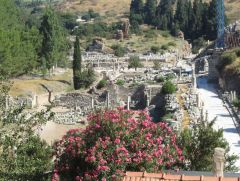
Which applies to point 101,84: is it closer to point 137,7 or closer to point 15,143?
point 15,143

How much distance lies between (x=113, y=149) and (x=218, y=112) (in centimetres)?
2492

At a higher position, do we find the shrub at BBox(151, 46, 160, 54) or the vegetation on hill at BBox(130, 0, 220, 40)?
the vegetation on hill at BBox(130, 0, 220, 40)

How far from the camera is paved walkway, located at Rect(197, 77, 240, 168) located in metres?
29.8

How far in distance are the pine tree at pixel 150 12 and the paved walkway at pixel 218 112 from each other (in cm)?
5410

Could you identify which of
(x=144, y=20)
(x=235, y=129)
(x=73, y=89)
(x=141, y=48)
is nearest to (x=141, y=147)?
(x=235, y=129)

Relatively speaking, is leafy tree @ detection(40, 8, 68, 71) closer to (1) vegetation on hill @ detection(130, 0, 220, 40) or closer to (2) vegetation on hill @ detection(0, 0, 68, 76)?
(2) vegetation on hill @ detection(0, 0, 68, 76)

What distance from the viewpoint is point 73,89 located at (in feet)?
198

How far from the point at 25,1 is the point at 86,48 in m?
96.7

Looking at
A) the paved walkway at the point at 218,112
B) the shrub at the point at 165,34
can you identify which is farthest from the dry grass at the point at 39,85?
the shrub at the point at 165,34

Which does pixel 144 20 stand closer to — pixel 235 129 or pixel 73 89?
pixel 73 89

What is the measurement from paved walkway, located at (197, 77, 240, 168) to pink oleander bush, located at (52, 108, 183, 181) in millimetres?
9522

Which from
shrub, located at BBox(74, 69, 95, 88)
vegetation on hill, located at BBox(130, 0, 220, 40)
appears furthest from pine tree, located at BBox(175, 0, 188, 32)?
shrub, located at BBox(74, 69, 95, 88)

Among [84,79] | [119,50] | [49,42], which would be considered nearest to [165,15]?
[119,50]

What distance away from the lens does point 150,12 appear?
112m
